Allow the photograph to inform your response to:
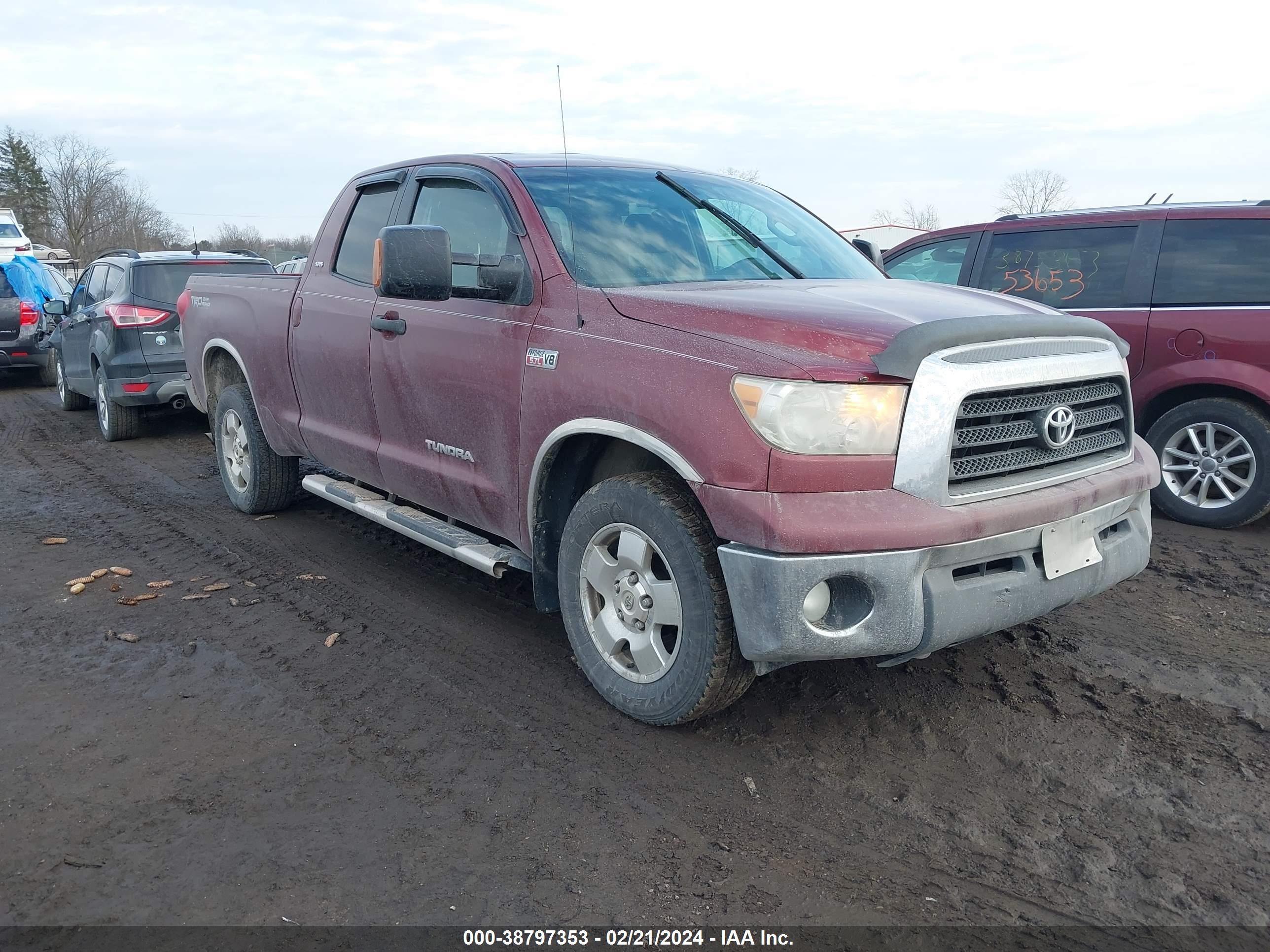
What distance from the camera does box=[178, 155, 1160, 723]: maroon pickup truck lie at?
2816 millimetres

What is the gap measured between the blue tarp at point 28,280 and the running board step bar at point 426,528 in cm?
1015

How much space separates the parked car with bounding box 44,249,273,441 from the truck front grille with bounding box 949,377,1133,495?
7.51 meters

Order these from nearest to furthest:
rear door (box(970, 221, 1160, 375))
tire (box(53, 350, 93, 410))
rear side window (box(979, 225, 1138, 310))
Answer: rear door (box(970, 221, 1160, 375))
rear side window (box(979, 225, 1138, 310))
tire (box(53, 350, 93, 410))

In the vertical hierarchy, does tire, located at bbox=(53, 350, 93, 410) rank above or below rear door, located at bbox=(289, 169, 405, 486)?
below

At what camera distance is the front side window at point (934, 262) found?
7156 millimetres

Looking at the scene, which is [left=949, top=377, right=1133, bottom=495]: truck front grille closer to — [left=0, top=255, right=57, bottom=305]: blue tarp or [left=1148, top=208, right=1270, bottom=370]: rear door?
[left=1148, top=208, right=1270, bottom=370]: rear door

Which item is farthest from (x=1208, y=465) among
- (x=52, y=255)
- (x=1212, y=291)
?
(x=52, y=255)

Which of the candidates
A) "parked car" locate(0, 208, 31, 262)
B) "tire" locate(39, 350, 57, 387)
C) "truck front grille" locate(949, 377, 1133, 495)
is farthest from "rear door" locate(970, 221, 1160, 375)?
"parked car" locate(0, 208, 31, 262)

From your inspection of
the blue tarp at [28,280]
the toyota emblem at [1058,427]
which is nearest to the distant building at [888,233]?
the blue tarp at [28,280]

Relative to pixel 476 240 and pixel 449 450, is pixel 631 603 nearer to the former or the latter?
pixel 449 450

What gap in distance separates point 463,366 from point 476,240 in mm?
612

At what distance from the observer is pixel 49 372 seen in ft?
44.3

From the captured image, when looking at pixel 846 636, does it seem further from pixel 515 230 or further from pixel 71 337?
pixel 71 337

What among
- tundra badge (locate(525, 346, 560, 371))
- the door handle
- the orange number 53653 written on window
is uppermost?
the orange number 53653 written on window
